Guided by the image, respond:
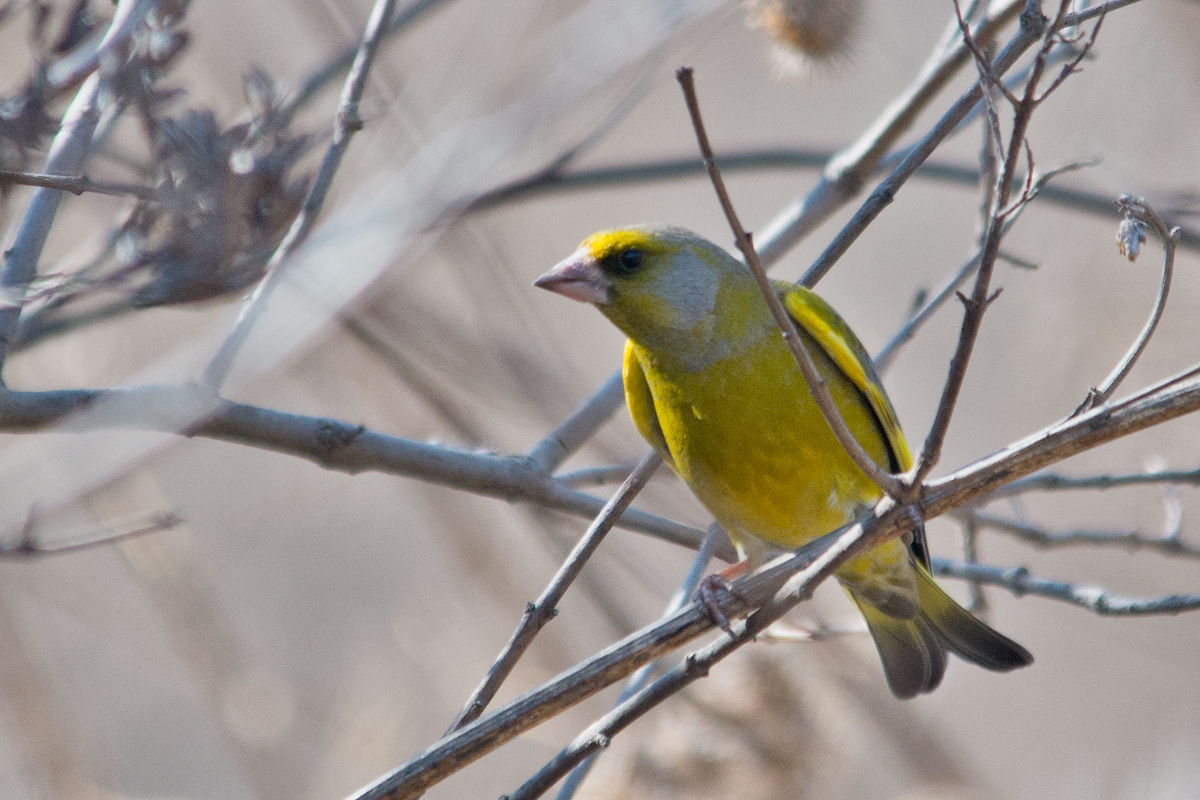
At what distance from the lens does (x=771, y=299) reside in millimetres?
1824

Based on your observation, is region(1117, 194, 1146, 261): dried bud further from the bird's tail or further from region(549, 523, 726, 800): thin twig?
the bird's tail

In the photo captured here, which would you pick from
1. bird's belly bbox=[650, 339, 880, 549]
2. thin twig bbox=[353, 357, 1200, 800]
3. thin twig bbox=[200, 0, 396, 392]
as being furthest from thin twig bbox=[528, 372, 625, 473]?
thin twig bbox=[353, 357, 1200, 800]

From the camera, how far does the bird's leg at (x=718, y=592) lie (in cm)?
227

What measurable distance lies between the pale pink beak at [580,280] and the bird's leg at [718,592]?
84cm

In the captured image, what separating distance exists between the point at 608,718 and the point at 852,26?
107 inches

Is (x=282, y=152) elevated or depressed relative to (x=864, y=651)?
elevated

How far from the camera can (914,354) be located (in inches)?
299

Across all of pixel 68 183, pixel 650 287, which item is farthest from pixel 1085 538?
pixel 68 183

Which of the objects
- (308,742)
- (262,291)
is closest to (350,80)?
(262,291)

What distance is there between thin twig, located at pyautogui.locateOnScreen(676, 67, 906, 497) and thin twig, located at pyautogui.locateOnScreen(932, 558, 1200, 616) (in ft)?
3.38

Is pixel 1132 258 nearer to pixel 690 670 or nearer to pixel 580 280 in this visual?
pixel 690 670

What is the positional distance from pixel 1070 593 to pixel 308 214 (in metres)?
2.25

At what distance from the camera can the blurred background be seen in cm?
297

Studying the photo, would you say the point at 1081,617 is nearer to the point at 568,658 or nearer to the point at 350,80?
the point at 568,658
